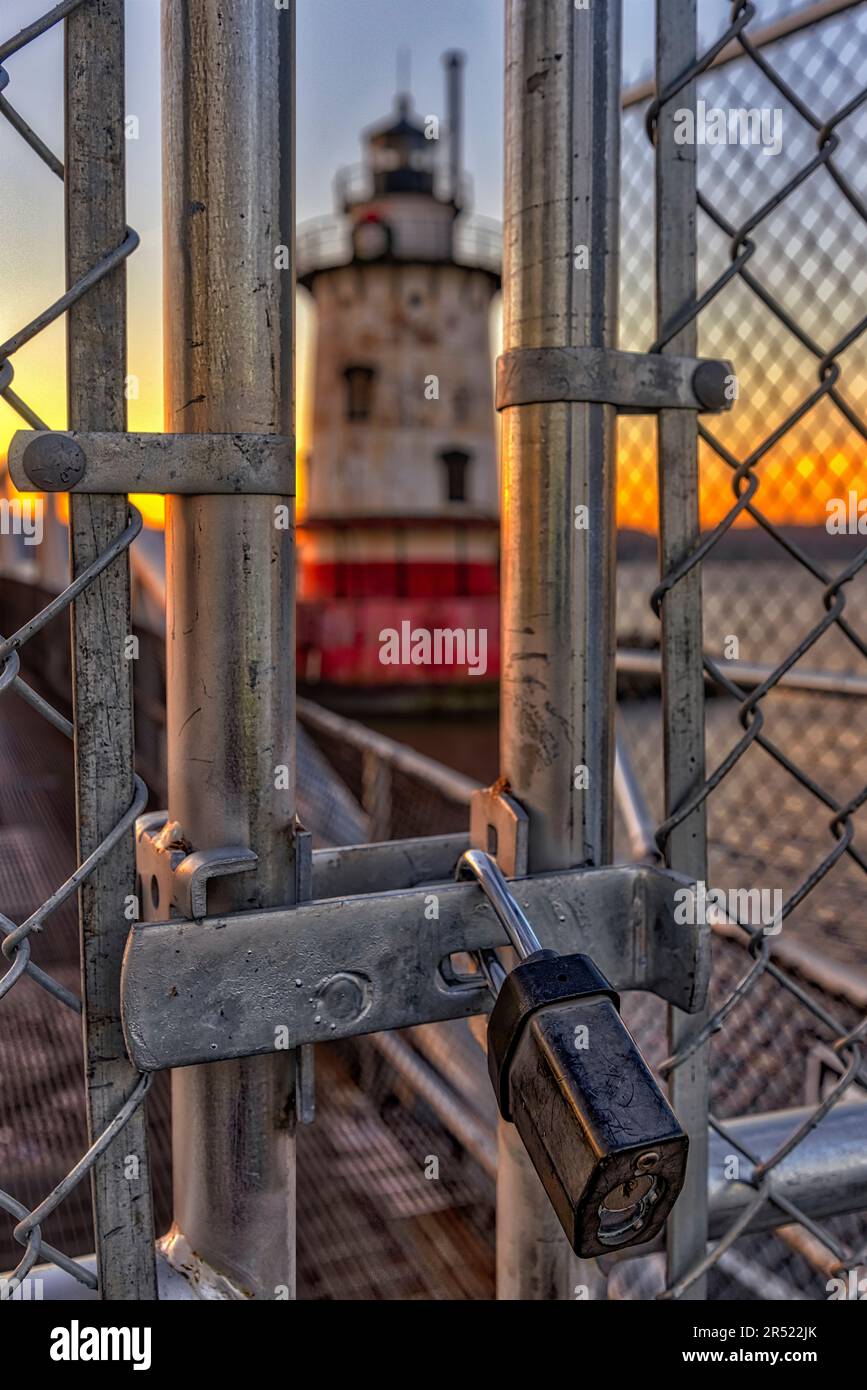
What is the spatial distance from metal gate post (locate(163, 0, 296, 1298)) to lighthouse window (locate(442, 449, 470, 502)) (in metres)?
14.4

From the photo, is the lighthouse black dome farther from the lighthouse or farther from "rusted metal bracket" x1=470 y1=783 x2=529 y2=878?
"rusted metal bracket" x1=470 y1=783 x2=529 y2=878

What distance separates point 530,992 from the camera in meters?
0.61

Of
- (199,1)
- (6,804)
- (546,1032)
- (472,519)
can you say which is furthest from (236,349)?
(472,519)

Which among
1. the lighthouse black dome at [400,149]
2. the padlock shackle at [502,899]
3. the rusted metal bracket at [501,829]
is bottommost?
the padlock shackle at [502,899]

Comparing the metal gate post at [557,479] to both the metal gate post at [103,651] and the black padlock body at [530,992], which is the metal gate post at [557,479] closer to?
the black padlock body at [530,992]

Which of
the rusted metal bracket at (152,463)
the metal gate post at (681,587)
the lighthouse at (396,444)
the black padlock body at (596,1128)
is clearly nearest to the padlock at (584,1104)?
the black padlock body at (596,1128)

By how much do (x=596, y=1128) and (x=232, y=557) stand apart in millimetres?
386

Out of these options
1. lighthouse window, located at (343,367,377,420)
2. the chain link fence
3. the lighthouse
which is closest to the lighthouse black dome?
the lighthouse

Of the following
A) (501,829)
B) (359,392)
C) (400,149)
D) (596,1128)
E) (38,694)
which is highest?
(400,149)

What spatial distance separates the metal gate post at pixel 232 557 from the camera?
25.5 inches

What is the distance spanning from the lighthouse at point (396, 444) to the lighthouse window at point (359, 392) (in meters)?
0.02

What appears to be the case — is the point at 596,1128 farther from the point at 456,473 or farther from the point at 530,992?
the point at 456,473

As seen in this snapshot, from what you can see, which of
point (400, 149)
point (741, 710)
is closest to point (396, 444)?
point (400, 149)

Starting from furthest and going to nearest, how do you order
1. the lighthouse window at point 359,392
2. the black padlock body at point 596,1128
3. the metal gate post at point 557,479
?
the lighthouse window at point 359,392 → the metal gate post at point 557,479 → the black padlock body at point 596,1128
